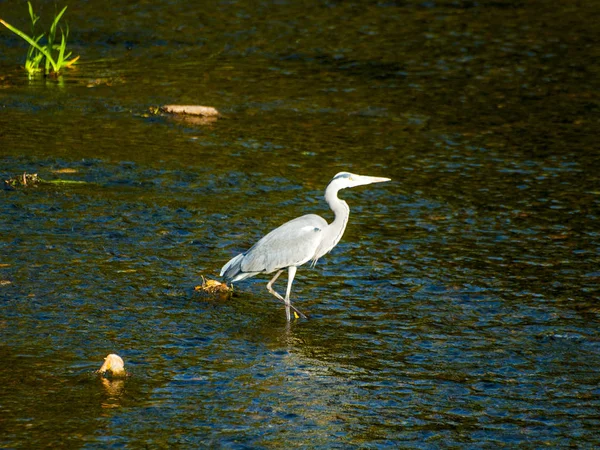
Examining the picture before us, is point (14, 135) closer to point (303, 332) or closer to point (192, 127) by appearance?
point (192, 127)

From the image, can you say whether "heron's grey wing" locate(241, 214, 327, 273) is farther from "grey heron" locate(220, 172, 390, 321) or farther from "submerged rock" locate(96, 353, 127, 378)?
"submerged rock" locate(96, 353, 127, 378)

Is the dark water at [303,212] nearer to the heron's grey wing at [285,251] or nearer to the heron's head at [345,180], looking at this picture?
the heron's grey wing at [285,251]

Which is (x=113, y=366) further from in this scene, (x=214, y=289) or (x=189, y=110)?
(x=189, y=110)

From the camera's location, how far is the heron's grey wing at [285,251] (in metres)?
9.00

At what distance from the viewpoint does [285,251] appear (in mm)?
9023

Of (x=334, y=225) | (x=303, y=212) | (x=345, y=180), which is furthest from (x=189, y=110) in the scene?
(x=334, y=225)

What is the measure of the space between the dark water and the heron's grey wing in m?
0.42

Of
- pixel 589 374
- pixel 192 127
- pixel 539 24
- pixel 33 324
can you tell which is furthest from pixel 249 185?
pixel 539 24

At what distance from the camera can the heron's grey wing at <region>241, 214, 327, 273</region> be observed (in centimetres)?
900

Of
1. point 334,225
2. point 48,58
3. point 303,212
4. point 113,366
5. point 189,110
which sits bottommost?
point 113,366

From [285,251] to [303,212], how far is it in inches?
105

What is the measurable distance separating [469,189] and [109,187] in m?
4.44

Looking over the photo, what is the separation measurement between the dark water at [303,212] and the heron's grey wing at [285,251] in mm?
421

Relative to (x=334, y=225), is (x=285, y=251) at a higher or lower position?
lower
